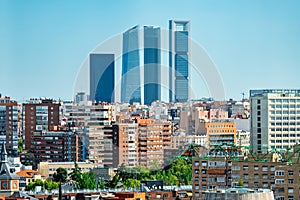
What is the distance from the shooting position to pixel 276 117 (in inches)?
1642

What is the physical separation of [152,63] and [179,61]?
28.2 feet

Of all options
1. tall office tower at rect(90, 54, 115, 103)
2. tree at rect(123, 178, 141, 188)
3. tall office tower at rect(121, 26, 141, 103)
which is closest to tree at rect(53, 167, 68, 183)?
tree at rect(123, 178, 141, 188)

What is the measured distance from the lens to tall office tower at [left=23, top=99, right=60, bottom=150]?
5212cm

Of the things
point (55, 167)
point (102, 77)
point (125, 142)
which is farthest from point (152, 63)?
point (55, 167)

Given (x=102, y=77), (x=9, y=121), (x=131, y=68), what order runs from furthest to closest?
(x=131, y=68) < (x=102, y=77) < (x=9, y=121)

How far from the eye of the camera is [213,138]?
153ft

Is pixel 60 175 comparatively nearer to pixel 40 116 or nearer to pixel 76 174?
pixel 76 174

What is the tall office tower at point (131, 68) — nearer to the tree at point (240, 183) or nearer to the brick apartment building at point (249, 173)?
the brick apartment building at point (249, 173)

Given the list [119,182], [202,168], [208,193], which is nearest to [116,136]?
[119,182]

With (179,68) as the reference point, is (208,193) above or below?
below

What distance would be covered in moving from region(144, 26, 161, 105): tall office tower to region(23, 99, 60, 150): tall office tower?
407 centimetres

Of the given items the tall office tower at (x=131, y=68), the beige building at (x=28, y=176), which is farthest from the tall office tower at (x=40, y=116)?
the beige building at (x=28, y=176)

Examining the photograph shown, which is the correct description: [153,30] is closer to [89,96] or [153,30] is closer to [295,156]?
[89,96]

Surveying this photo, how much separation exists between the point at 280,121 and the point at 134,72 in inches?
684
